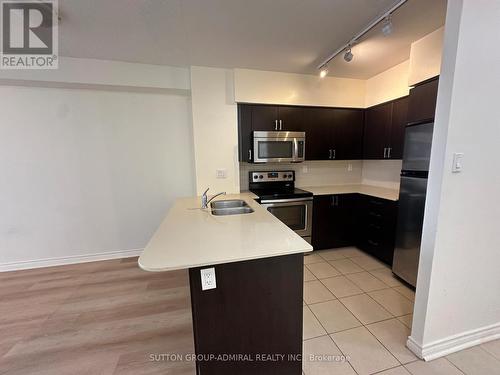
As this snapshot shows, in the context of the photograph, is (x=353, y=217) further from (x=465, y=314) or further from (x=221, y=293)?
(x=221, y=293)

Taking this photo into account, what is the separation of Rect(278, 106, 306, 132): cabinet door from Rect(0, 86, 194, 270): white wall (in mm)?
1333

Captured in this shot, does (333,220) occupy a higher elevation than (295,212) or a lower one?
lower

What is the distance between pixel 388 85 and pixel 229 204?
103 inches

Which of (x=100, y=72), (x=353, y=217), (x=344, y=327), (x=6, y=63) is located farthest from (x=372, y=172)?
(x=6, y=63)

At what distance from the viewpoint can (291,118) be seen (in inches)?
121

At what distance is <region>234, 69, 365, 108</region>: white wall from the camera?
2.80 meters

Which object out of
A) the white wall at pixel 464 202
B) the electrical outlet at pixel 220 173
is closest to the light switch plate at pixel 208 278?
the white wall at pixel 464 202

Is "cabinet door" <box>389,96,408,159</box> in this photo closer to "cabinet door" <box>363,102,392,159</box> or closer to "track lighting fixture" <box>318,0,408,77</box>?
"cabinet door" <box>363,102,392,159</box>

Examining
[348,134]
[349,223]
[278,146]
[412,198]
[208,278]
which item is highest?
[348,134]

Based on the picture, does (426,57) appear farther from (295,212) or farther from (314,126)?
(295,212)

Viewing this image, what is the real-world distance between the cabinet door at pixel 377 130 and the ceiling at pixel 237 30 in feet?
1.89

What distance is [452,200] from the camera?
1.40 meters

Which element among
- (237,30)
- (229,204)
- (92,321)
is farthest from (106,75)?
(92,321)

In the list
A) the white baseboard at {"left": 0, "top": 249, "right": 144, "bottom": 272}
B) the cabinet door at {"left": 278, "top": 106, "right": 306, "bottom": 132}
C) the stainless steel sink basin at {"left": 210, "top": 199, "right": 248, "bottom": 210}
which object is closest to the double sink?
the stainless steel sink basin at {"left": 210, "top": 199, "right": 248, "bottom": 210}
